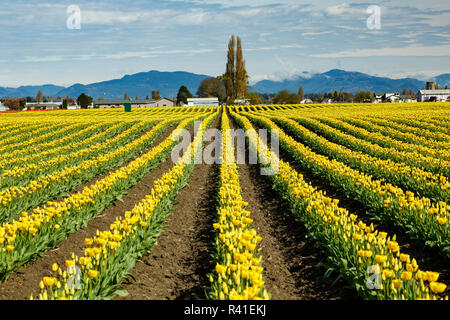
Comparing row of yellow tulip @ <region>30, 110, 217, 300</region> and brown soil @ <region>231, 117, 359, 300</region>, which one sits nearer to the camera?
row of yellow tulip @ <region>30, 110, 217, 300</region>

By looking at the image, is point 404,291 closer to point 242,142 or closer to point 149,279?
point 149,279

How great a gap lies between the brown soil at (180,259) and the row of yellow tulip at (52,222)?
180 centimetres

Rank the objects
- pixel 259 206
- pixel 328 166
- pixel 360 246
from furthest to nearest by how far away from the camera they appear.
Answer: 1. pixel 328 166
2. pixel 259 206
3. pixel 360 246

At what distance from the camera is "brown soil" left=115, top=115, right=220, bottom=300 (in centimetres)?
644

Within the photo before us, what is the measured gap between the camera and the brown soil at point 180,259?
21.1ft

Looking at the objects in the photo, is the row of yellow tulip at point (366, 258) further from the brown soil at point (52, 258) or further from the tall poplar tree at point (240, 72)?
the tall poplar tree at point (240, 72)

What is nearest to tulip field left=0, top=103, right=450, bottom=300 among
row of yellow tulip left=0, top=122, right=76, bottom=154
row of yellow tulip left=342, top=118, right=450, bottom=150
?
row of yellow tulip left=342, top=118, right=450, bottom=150

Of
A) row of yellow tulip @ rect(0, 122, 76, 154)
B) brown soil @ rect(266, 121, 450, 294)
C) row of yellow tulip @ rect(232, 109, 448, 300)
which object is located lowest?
brown soil @ rect(266, 121, 450, 294)

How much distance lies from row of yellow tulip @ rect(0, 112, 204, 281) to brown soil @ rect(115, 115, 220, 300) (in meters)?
1.80

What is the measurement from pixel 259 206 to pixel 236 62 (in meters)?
97.1

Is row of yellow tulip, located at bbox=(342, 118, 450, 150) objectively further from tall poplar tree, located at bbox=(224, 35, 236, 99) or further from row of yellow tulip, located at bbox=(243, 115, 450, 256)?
tall poplar tree, located at bbox=(224, 35, 236, 99)

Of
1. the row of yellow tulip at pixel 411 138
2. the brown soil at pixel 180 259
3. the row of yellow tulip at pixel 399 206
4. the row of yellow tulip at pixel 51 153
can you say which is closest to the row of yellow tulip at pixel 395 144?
the row of yellow tulip at pixel 411 138

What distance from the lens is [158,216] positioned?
8.65 meters
